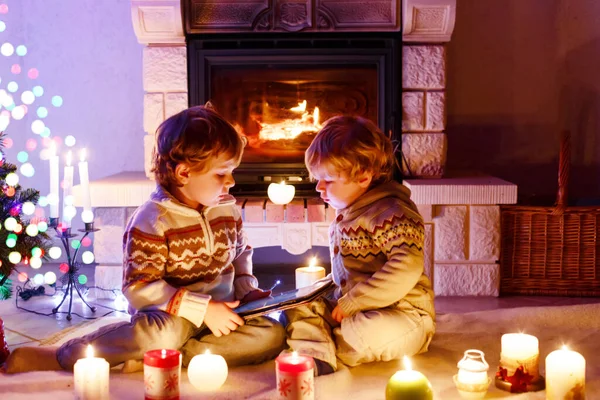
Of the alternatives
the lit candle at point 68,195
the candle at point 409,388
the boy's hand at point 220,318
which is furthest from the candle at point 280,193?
→ the candle at point 409,388

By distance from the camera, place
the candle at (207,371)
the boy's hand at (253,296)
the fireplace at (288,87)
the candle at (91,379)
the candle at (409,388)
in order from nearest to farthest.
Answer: the candle at (409,388)
the candle at (91,379)
the candle at (207,371)
the boy's hand at (253,296)
the fireplace at (288,87)

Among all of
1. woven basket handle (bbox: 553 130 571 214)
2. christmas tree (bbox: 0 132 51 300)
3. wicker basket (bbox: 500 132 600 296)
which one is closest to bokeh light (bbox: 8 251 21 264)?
christmas tree (bbox: 0 132 51 300)

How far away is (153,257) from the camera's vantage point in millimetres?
1990

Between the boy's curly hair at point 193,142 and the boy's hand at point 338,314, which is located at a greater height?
the boy's curly hair at point 193,142

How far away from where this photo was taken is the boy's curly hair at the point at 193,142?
2000 mm

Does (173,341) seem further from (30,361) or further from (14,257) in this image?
(14,257)

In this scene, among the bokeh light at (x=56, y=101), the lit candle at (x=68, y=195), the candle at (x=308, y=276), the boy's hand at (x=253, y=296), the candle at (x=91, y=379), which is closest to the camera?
the candle at (x=91, y=379)

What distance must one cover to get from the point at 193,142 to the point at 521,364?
3.08 ft

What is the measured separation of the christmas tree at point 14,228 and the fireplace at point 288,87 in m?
0.78

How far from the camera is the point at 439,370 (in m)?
2.06

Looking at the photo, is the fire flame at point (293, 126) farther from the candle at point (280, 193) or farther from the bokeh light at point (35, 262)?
the bokeh light at point (35, 262)

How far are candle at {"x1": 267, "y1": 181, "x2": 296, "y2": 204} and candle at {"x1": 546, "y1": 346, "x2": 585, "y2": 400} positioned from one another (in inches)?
54.3

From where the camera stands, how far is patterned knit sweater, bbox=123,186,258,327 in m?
1.96

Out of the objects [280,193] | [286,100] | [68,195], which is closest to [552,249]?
[280,193]
